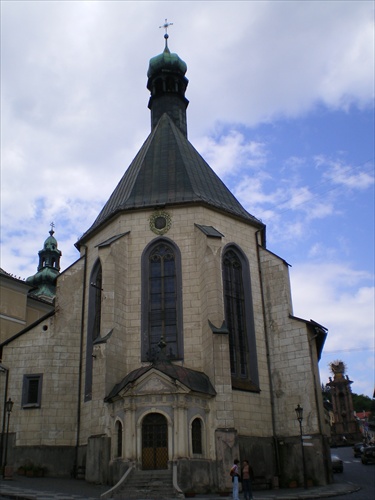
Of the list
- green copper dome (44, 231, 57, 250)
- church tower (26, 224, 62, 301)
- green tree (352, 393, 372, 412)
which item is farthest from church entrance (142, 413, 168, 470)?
green tree (352, 393, 372, 412)

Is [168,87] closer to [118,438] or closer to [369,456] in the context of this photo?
[118,438]

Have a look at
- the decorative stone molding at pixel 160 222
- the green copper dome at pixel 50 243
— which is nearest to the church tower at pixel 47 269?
the green copper dome at pixel 50 243

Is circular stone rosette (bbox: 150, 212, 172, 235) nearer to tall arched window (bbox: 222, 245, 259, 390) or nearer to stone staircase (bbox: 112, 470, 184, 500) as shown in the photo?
tall arched window (bbox: 222, 245, 259, 390)

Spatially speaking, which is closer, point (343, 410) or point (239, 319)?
point (239, 319)

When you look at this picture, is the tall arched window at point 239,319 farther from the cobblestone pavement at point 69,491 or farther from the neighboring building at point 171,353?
the cobblestone pavement at point 69,491

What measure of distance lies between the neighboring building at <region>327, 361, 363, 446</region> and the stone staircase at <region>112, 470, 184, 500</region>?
6504cm

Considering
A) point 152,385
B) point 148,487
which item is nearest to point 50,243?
point 152,385

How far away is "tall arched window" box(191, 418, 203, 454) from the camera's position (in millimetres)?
17750

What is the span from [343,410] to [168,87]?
6211cm

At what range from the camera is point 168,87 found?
32.9m

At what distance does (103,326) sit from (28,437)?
578cm

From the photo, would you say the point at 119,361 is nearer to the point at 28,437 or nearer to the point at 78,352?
the point at 78,352

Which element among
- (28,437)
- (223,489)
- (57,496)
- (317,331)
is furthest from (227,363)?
(28,437)

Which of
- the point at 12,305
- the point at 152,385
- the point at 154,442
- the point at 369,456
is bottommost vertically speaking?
A: the point at 369,456
